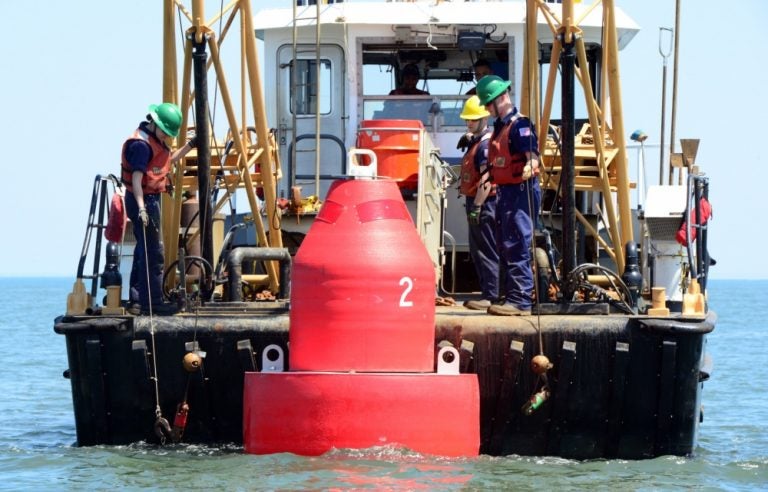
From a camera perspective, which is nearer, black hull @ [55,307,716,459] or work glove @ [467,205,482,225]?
black hull @ [55,307,716,459]

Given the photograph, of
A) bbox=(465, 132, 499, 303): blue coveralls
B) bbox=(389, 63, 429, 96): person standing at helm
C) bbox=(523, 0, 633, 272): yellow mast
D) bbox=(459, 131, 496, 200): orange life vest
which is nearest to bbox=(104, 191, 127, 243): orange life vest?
bbox=(459, 131, 496, 200): orange life vest

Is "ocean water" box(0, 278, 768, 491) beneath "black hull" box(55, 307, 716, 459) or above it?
beneath

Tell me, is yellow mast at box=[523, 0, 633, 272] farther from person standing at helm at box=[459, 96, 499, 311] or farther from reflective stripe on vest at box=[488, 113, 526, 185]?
reflective stripe on vest at box=[488, 113, 526, 185]

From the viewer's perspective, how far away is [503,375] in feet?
32.3

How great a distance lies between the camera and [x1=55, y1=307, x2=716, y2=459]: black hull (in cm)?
984

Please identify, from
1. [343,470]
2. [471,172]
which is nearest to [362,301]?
[343,470]

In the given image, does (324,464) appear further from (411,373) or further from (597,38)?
(597,38)

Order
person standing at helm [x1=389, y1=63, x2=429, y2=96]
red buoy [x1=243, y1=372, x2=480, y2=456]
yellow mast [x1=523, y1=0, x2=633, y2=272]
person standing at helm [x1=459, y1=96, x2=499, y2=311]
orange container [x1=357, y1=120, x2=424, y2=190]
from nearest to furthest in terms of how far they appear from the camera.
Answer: red buoy [x1=243, y1=372, x2=480, y2=456] → yellow mast [x1=523, y1=0, x2=633, y2=272] → person standing at helm [x1=459, y1=96, x2=499, y2=311] → orange container [x1=357, y1=120, x2=424, y2=190] → person standing at helm [x1=389, y1=63, x2=429, y2=96]

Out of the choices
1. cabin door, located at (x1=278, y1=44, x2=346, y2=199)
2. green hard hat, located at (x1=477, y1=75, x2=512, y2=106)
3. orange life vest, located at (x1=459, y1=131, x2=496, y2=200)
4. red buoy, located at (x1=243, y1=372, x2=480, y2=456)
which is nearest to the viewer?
red buoy, located at (x1=243, y1=372, x2=480, y2=456)

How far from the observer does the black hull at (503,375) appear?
9836 mm

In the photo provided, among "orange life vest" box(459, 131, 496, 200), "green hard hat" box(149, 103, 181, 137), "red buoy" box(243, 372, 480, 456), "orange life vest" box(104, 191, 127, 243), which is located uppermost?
"green hard hat" box(149, 103, 181, 137)

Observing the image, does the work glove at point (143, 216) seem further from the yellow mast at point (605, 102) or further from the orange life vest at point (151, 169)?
the yellow mast at point (605, 102)

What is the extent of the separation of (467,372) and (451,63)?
6.49m

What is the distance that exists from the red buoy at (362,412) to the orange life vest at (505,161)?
1721 millimetres
